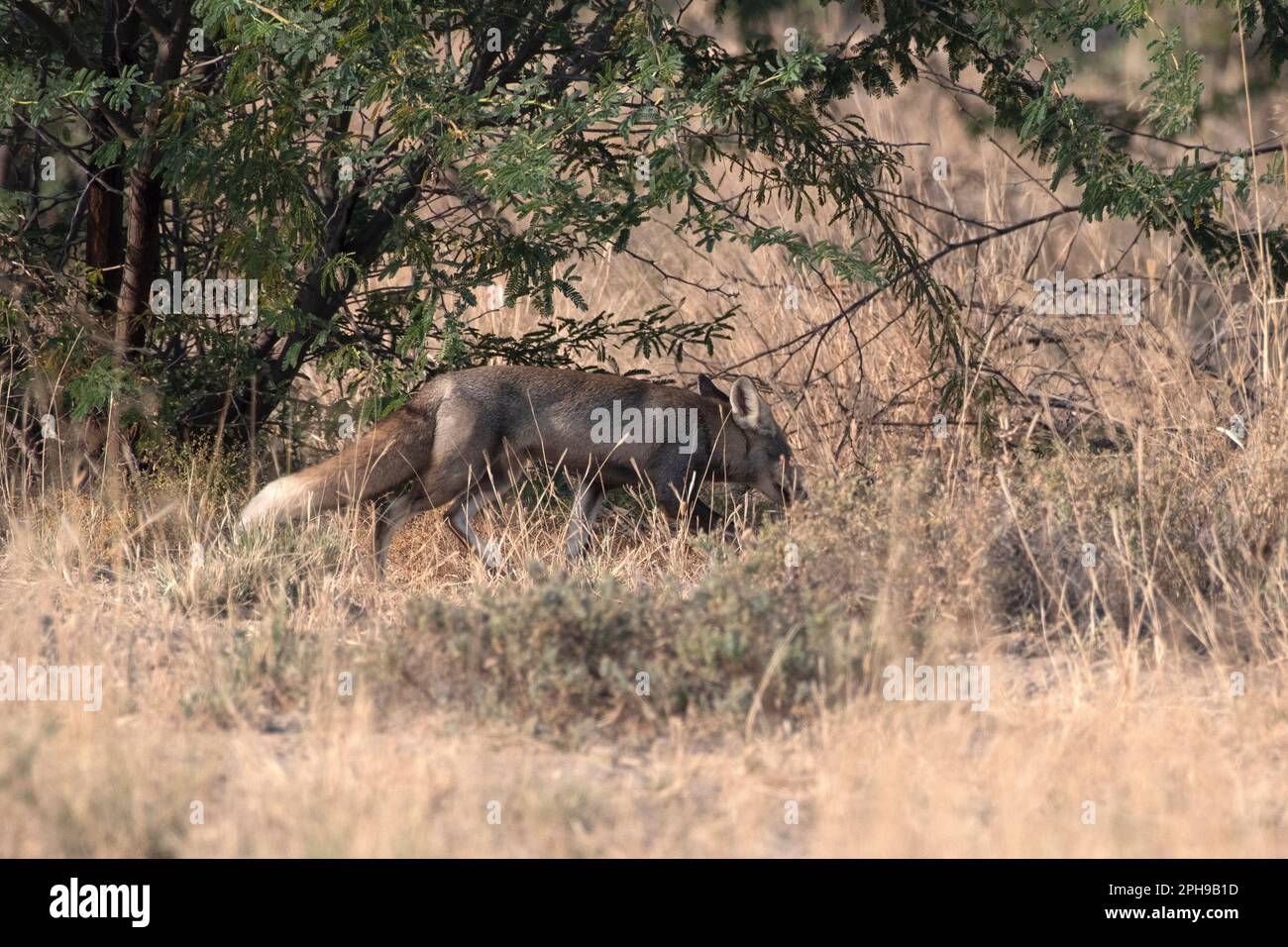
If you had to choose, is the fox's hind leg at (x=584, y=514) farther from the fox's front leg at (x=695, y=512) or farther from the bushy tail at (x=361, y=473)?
the bushy tail at (x=361, y=473)

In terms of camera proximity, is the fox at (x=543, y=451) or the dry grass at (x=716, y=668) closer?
the dry grass at (x=716, y=668)

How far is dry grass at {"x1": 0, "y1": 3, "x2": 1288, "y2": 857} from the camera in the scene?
398 centimetres

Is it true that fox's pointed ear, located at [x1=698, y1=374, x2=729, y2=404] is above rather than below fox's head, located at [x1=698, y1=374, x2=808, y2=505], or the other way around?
above

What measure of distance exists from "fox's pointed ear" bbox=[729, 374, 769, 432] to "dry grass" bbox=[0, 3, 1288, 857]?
1.98 ft

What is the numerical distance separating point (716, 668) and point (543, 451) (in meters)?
3.33

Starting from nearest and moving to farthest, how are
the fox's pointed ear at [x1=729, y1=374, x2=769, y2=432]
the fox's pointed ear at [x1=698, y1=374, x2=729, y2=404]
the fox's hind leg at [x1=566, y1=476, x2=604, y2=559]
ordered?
1. the fox's hind leg at [x1=566, y1=476, x2=604, y2=559]
2. the fox's pointed ear at [x1=729, y1=374, x2=769, y2=432]
3. the fox's pointed ear at [x1=698, y1=374, x2=729, y2=404]

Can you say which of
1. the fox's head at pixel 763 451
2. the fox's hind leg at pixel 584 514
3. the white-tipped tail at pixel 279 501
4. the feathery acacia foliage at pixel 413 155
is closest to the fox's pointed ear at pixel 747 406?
the fox's head at pixel 763 451

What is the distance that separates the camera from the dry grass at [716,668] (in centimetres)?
398

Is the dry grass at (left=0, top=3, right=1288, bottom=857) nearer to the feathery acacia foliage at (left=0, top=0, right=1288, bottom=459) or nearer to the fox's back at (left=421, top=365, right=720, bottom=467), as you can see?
the fox's back at (left=421, top=365, right=720, bottom=467)

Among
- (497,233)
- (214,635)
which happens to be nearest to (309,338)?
(497,233)

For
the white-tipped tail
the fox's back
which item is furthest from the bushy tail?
the fox's back

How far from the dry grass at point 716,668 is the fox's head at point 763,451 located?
56 centimetres

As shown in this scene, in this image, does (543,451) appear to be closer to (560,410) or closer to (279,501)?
(560,410)
